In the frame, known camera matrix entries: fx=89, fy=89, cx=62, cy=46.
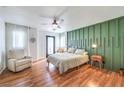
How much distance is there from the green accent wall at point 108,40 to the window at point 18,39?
3630 mm

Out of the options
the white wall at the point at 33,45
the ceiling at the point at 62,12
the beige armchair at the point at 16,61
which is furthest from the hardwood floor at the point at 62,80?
the white wall at the point at 33,45

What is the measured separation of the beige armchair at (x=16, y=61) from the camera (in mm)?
3584

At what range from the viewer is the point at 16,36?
189 inches

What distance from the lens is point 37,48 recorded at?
20.3ft

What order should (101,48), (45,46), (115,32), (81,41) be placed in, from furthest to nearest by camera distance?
1. (45,46)
2. (81,41)
3. (101,48)
4. (115,32)

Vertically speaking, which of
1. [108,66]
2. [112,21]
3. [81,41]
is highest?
[112,21]

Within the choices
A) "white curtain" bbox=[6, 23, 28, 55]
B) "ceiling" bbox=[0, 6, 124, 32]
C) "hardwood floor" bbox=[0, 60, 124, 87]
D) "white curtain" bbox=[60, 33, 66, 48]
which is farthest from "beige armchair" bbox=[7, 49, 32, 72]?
"white curtain" bbox=[60, 33, 66, 48]

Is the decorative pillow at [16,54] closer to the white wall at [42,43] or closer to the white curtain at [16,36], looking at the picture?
the white curtain at [16,36]

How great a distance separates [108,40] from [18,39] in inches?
181

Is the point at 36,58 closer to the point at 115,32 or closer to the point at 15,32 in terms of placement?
the point at 15,32

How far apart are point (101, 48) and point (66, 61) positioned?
Result: 2.06 metres

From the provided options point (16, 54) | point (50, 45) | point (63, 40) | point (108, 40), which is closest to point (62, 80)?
point (16, 54)

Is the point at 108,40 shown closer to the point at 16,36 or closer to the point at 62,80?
the point at 62,80
